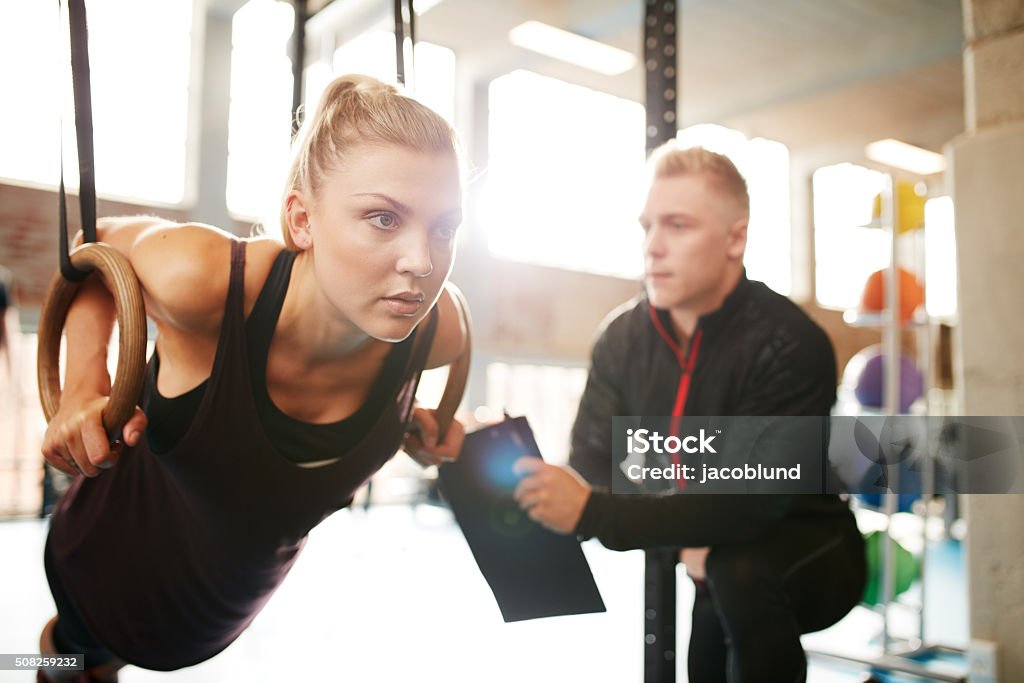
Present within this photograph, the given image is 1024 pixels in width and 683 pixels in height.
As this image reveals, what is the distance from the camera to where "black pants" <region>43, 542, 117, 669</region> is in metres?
1.03

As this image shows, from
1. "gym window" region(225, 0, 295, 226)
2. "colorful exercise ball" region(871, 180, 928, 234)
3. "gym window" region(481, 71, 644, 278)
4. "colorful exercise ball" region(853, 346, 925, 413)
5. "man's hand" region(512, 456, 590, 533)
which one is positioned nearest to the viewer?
"man's hand" region(512, 456, 590, 533)

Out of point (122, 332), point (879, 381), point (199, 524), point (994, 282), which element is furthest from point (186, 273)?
point (879, 381)

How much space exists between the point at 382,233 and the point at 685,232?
0.60m

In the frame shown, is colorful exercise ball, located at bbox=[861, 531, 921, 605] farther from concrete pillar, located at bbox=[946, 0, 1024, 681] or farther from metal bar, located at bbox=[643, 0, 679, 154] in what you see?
metal bar, located at bbox=[643, 0, 679, 154]

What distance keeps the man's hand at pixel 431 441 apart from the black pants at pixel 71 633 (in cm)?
48

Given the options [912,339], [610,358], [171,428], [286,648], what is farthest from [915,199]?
[912,339]

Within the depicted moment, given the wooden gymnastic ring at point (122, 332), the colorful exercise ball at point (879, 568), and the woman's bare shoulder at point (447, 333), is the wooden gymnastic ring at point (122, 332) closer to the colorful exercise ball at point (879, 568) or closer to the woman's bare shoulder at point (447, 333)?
the woman's bare shoulder at point (447, 333)

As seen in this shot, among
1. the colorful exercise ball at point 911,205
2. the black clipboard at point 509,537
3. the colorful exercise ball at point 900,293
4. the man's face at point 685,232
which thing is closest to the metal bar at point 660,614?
the black clipboard at point 509,537

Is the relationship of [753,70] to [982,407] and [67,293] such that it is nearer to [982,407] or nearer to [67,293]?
[982,407]

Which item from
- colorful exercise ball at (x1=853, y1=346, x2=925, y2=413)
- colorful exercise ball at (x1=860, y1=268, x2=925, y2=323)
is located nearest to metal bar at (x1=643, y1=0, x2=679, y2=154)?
colorful exercise ball at (x1=860, y1=268, x2=925, y2=323)

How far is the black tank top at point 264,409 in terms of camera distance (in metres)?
0.89

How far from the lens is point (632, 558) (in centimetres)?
443

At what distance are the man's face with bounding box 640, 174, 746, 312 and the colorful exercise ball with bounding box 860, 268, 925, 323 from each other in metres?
1.98

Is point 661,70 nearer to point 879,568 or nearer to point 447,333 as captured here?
point 447,333
